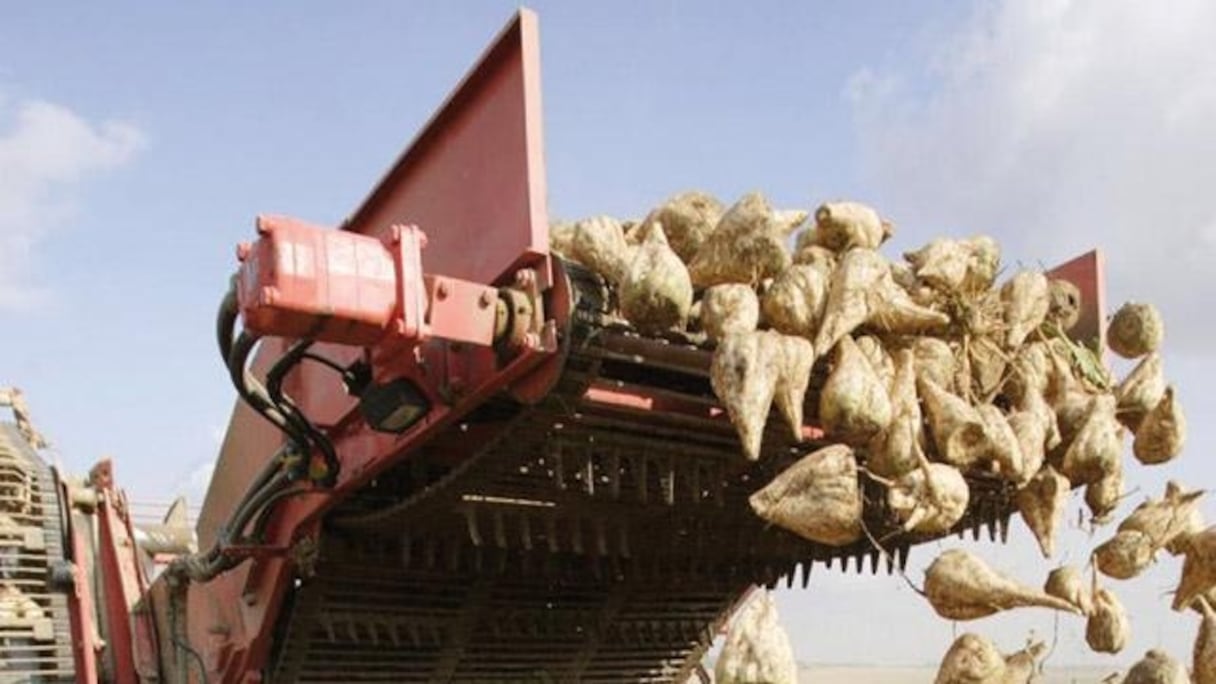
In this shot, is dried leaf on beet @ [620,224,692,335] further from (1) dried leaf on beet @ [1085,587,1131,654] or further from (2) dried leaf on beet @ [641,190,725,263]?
(1) dried leaf on beet @ [1085,587,1131,654]

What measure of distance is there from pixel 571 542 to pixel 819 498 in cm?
135

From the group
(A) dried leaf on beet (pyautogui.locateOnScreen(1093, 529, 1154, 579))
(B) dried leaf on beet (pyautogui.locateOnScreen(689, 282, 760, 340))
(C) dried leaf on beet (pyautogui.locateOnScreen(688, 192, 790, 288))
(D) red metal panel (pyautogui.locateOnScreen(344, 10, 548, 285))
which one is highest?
(D) red metal panel (pyautogui.locateOnScreen(344, 10, 548, 285))

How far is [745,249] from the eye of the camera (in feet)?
10.9

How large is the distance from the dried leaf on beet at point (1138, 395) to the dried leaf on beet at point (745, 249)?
1.32m

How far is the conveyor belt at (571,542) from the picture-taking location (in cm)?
359

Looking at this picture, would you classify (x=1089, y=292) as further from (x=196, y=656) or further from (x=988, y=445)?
(x=196, y=656)

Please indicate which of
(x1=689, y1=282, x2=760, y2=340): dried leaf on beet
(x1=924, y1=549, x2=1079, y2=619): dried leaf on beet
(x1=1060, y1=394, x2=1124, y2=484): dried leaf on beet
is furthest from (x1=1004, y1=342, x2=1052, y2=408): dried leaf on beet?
(x1=689, y1=282, x2=760, y2=340): dried leaf on beet

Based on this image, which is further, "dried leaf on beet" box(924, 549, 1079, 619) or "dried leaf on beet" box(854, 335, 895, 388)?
"dried leaf on beet" box(854, 335, 895, 388)

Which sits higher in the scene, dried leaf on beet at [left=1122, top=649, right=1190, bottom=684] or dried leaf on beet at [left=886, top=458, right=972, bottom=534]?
dried leaf on beet at [left=886, top=458, right=972, bottom=534]

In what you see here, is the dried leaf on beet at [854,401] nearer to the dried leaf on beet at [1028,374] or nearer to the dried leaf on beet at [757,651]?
the dried leaf on beet at [757,651]

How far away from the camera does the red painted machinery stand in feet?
10.5

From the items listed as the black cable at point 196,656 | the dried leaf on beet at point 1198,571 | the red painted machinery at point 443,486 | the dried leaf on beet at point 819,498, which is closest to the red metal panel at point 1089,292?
the red painted machinery at point 443,486

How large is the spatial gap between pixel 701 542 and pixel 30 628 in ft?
6.68

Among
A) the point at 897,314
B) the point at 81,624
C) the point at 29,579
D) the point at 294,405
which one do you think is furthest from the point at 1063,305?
the point at 29,579
